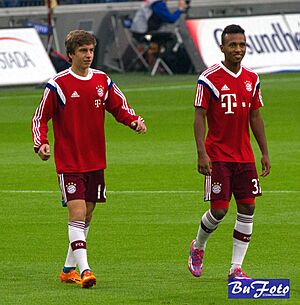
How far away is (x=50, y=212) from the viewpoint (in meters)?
14.7

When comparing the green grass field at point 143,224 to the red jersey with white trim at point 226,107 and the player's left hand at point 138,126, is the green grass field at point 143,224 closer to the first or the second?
the red jersey with white trim at point 226,107

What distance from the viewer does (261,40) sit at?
31625 mm

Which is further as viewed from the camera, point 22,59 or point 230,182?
point 22,59

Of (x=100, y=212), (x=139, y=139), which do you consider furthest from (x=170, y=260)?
(x=139, y=139)

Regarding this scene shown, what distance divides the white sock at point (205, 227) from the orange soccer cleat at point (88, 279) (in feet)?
3.88

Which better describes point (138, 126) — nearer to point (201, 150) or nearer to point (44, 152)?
point (201, 150)

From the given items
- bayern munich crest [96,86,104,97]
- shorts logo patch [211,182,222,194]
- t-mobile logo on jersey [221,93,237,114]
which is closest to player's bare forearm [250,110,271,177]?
t-mobile logo on jersey [221,93,237,114]

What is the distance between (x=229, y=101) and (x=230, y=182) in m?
0.65

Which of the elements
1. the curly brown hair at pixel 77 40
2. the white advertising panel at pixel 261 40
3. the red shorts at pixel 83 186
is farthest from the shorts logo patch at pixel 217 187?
the white advertising panel at pixel 261 40

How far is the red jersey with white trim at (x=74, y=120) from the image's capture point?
418 inches

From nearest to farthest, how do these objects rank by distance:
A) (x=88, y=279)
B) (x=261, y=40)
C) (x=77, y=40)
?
(x=88, y=279) → (x=77, y=40) → (x=261, y=40)

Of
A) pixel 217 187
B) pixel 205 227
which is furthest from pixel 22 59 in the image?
pixel 217 187

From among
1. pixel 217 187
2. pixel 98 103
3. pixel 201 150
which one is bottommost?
pixel 217 187

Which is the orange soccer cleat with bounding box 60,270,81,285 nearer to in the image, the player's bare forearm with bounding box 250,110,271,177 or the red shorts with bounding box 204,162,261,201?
the red shorts with bounding box 204,162,261,201
